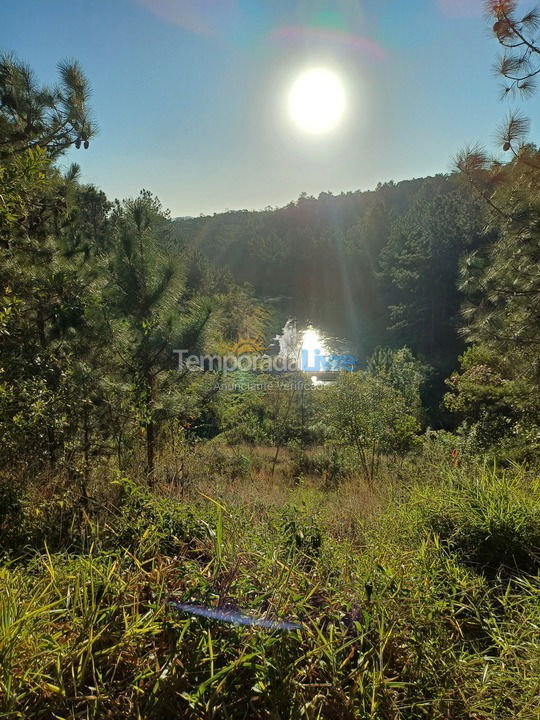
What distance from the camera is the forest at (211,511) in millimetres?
1075

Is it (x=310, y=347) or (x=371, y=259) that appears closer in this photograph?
(x=310, y=347)

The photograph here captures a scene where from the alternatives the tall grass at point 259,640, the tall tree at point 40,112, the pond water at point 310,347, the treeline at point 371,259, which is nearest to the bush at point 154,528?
the tall grass at point 259,640

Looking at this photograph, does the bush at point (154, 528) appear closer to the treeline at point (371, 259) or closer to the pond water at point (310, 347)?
the treeline at point (371, 259)

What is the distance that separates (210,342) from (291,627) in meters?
3.48

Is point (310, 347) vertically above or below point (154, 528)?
above

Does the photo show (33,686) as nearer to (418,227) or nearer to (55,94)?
(55,94)

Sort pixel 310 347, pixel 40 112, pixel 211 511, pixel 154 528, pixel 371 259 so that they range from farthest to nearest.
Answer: pixel 371 259 < pixel 310 347 < pixel 40 112 < pixel 211 511 < pixel 154 528

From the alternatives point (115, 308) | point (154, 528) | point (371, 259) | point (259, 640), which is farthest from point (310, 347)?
point (259, 640)

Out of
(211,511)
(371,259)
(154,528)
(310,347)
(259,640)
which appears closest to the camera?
(259,640)

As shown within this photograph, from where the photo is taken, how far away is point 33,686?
97 cm

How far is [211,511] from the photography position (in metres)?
2.10

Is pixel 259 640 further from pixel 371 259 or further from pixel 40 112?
pixel 371 259

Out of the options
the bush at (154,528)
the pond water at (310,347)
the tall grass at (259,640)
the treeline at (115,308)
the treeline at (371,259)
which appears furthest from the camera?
the treeline at (371,259)

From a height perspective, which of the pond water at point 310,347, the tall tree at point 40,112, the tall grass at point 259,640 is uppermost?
the tall tree at point 40,112
